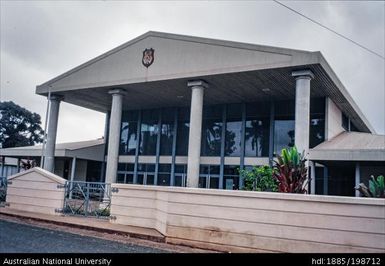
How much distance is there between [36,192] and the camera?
14.0 meters

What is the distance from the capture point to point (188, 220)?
9.20m

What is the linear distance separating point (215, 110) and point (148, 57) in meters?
6.68

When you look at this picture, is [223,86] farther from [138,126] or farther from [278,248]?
Result: [278,248]

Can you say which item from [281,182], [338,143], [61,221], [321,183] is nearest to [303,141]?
[338,143]

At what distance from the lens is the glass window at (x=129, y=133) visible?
28984mm

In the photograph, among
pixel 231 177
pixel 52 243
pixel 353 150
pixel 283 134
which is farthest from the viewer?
pixel 231 177

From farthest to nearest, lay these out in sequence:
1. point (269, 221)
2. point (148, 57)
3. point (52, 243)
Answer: point (148, 57) < point (52, 243) < point (269, 221)

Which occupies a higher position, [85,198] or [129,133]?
[129,133]

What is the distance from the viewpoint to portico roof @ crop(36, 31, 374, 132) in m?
17.7

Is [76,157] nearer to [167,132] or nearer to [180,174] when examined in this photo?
[167,132]

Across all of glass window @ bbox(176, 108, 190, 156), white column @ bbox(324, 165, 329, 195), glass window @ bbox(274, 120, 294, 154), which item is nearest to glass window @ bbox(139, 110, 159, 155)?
glass window @ bbox(176, 108, 190, 156)

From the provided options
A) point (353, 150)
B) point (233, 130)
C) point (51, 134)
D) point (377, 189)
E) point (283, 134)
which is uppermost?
point (233, 130)

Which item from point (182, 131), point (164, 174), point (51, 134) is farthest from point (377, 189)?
point (51, 134)

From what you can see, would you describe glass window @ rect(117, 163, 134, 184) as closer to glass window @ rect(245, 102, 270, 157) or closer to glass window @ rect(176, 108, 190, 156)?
glass window @ rect(176, 108, 190, 156)
